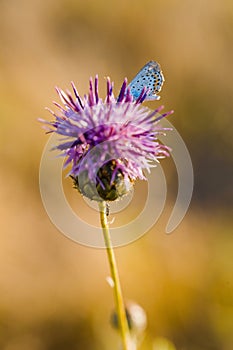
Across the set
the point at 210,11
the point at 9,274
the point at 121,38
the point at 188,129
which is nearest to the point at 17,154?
the point at 9,274

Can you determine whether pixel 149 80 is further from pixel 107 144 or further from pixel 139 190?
pixel 139 190

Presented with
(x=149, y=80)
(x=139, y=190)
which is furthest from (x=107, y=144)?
(x=139, y=190)

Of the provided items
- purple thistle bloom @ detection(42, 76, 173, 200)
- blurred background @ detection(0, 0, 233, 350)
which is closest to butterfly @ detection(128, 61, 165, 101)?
purple thistle bloom @ detection(42, 76, 173, 200)

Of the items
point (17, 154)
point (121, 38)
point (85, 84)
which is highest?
point (121, 38)

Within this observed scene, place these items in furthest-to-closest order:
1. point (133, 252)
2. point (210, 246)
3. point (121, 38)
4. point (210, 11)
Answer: point (210, 11) → point (121, 38) → point (210, 246) → point (133, 252)

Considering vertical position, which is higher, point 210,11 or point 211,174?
point 210,11

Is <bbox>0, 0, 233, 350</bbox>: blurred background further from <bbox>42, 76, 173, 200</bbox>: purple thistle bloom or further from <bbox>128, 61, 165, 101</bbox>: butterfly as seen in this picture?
<bbox>128, 61, 165, 101</bbox>: butterfly

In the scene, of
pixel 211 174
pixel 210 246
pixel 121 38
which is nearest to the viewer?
pixel 210 246

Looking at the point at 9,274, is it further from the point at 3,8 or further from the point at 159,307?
the point at 3,8
